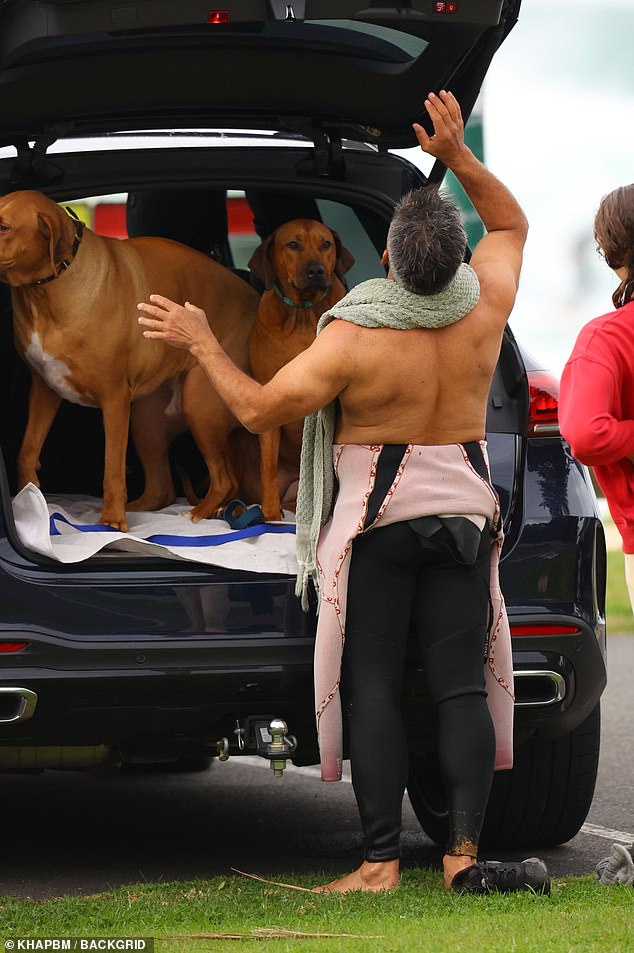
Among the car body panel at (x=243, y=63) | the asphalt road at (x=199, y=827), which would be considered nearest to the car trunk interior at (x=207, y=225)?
the car body panel at (x=243, y=63)

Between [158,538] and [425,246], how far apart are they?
1257 millimetres

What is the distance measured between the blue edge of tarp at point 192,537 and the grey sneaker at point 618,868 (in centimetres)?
137

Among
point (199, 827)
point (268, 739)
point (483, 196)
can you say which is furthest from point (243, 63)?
point (199, 827)

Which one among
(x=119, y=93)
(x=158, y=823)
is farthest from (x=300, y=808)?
(x=119, y=93)

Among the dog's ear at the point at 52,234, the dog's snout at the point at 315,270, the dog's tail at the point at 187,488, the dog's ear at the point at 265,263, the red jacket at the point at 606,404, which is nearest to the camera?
the red jacket at the point at 606,404

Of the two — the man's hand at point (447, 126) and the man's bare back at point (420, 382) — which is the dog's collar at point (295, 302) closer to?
the man's hand at point (447, 126)

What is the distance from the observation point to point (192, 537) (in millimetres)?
4430

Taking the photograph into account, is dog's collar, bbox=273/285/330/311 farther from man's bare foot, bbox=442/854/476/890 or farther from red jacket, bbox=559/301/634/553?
man's bare foot, bbox=442/854/476/890

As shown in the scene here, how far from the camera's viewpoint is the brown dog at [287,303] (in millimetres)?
4988

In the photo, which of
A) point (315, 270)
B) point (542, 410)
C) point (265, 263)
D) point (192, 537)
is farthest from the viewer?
point (265, 263)

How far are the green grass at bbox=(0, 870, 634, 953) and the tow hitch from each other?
1.17ft

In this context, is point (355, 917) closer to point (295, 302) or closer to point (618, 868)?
point (618, 868)

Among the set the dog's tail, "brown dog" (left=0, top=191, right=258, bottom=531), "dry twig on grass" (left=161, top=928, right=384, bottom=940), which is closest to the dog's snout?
"brown dog" (left=0, top=191, right=258, bottom=531)

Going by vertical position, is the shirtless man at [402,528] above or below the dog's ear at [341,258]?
below
